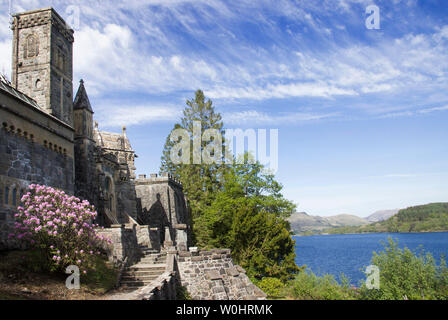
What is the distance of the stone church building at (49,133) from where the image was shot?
641 inches

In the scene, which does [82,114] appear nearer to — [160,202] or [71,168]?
[71,168]

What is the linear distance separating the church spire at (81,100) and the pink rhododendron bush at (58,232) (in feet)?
39.6

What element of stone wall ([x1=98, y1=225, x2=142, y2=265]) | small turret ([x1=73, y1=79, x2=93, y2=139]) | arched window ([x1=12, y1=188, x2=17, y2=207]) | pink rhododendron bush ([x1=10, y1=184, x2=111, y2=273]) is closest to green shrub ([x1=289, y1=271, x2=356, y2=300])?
stone wall ([x1=98, y1=225, x2=142, y2=265])

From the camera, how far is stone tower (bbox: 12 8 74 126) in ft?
73.1

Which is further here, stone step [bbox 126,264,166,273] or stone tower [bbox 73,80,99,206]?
stone tower [bbox 73,80,99,206]

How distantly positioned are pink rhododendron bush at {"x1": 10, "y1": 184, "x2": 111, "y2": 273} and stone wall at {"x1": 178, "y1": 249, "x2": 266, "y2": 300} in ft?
16.3

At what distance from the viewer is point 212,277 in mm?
17234

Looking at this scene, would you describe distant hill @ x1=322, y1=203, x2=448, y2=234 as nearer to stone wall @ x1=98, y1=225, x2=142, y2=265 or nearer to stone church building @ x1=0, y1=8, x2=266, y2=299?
stone church building @ x1=0, y1=8, x2=266, y2=299

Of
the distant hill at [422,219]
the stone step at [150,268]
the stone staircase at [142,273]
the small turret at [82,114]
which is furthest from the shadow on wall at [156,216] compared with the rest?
the distant hill at [422,219]

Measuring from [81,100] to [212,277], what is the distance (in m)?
16.6

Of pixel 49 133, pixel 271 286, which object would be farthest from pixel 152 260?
pixel 271 286
